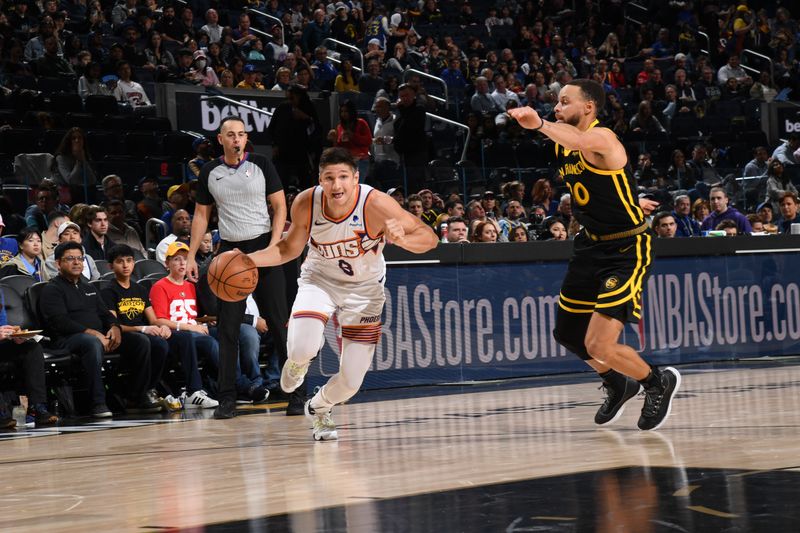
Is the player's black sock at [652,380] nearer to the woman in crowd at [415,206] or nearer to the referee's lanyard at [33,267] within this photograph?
the referee's lanyard at [33,267]

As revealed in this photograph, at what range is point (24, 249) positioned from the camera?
35.6ft

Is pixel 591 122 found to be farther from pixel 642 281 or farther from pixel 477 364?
pixel 477 364

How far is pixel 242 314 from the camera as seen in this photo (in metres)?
9.31

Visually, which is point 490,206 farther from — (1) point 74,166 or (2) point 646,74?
(2) point 646,74

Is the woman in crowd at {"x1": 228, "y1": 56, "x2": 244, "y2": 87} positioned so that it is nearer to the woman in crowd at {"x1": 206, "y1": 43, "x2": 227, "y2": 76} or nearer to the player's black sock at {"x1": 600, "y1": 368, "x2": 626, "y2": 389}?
the woman in crowd at {"x1": 206, "y1": 43, "x2": 227, "y2": 76}

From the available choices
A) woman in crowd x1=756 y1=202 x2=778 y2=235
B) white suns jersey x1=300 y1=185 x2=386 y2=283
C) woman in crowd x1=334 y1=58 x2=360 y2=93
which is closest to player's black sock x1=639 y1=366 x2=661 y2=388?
white suns jersey x1=300 y1=185 x2=386 y2=283

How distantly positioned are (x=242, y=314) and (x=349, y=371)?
7.37ft

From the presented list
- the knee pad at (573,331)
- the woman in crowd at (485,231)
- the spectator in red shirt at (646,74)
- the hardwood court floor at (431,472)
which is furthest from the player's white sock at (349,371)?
the spectator in red shirt at (646,74)

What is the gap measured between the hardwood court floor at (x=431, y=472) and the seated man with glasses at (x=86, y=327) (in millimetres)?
1167

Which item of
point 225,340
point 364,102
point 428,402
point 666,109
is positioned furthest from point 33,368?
point 666,109

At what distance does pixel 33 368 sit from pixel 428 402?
10.9 feet

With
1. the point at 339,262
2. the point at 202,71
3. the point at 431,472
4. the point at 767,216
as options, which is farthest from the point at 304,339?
the point at 202,71

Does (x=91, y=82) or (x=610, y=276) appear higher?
(x=91, y=82)

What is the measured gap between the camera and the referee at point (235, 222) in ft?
30.2
